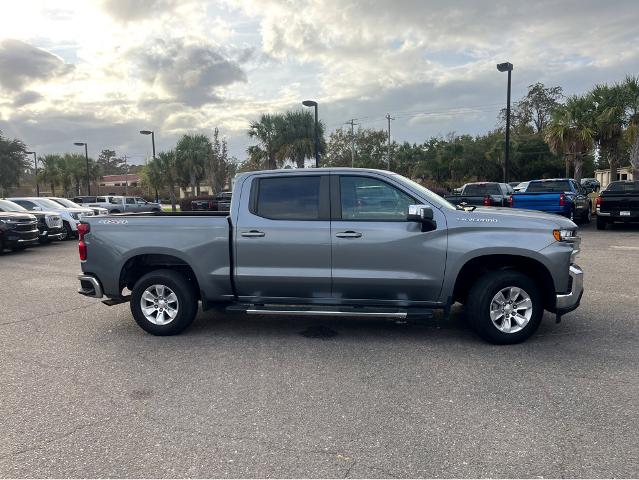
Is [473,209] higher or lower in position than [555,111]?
lower

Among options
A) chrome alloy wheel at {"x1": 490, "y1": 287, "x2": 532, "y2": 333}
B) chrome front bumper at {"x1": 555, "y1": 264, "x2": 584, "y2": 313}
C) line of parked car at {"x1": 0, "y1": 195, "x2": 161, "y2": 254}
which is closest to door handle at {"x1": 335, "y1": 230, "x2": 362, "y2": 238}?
chrome alloy wheel at {"x1": 490, "y1": 287, "x2": 532, "y2": 333}

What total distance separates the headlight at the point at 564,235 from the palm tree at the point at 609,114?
20902mm

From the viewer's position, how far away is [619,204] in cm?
1616

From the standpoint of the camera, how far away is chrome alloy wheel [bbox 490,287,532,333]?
210 inches

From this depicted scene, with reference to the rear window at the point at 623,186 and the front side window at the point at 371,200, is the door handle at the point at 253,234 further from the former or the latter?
the rear window at the point at 623,186

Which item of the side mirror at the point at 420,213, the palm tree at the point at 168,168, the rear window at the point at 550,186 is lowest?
the side mirror at the point at 420,213

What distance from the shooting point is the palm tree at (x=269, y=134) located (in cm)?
3809

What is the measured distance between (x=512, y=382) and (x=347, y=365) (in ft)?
4.93

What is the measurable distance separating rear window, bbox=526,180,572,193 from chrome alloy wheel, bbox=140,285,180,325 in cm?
1546

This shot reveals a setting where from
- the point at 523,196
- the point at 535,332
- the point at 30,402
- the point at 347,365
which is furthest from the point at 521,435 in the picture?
the point at 523,196

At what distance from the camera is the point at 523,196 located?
17234mm

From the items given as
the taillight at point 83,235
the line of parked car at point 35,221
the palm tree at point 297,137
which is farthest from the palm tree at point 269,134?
the taillight at point 83,235

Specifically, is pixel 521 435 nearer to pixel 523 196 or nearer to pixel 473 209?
pixel 473 209

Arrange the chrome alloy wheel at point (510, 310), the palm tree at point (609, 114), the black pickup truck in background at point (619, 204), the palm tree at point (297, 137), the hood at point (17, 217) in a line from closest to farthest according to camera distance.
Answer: the chrome alloy wheel at point (510, 310) < the hood at point (17, 217) < the black pickup truck in background at point (619, 204) < the palm tree at point (609, 114) < the palm tree at point (297, 137)
